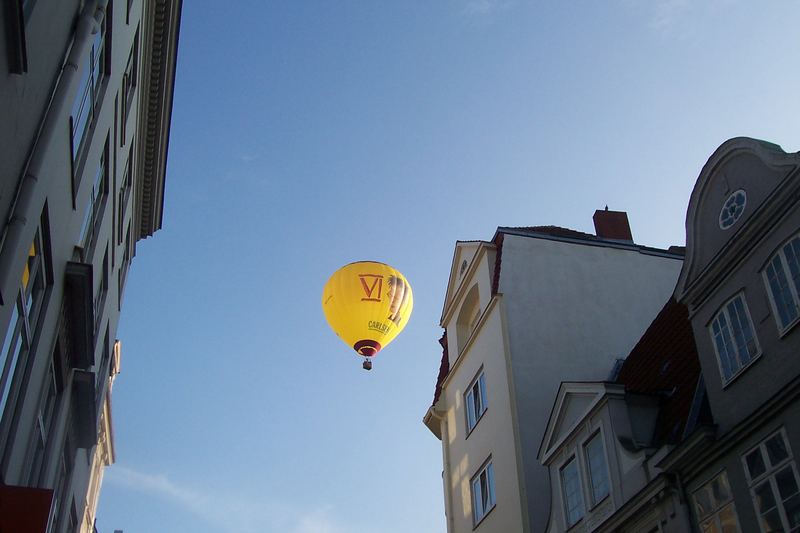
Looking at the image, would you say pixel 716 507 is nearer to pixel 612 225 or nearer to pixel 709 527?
pixel 709 527

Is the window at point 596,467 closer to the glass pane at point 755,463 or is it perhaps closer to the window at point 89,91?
the glass pane at point 755,463

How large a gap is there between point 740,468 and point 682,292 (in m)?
3.76

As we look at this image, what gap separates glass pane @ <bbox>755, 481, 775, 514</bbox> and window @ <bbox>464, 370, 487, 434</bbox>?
43.4 feet

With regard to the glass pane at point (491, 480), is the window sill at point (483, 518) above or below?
below

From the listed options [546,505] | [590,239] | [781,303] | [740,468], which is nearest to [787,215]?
[781,303]

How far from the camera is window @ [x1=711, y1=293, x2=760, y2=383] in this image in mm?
14248

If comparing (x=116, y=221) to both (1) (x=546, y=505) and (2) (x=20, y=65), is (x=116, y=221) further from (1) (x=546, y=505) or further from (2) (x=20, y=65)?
(1) (x=546, y=505)

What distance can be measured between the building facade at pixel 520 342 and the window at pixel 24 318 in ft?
44.3

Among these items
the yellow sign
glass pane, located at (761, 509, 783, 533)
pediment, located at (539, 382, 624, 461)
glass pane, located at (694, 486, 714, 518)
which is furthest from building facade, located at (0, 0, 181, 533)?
pediment, located at (539, 382, 624, 461)

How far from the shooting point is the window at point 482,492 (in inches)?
966

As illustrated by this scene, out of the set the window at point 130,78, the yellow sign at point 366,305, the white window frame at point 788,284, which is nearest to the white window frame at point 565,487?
the white window frame at point 788,284

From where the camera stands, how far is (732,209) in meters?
15.3

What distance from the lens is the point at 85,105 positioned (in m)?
15.2

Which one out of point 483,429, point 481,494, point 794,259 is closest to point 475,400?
point 483,429
